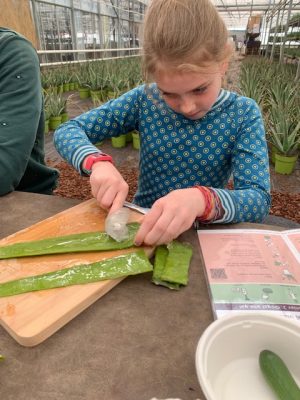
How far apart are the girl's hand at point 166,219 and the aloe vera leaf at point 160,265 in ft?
0.05

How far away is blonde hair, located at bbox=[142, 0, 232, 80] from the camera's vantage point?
31.4 inches

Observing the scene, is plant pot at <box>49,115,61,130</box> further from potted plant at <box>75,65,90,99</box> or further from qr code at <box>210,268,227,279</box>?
qr code at <box>210,268,227,279</box>

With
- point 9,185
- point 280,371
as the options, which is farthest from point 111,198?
point 280,371

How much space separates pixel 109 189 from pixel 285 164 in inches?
85.9

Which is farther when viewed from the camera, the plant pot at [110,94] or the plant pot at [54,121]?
the plant pot at [110,94]

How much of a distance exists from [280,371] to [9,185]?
849mm

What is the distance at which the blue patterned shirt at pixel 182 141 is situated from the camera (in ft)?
3.25

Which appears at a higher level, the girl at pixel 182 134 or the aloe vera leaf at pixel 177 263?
the girl at pixel 182 134

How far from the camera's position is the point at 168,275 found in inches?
25.1

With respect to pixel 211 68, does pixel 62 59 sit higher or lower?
lower

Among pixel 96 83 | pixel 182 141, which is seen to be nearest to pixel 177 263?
pixel 182 141

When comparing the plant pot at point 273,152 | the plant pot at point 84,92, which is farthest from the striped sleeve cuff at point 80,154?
the plant pot at point 84,92

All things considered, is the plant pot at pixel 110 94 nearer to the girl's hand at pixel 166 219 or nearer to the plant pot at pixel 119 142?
the plant pot at pixel 119 142

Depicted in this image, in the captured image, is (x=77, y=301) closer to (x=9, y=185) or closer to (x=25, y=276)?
(x=25, y=276)
